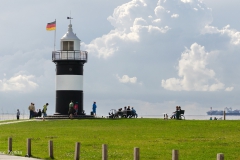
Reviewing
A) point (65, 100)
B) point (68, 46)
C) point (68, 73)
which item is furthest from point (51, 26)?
point (65, 100)

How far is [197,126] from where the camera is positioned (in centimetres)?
5103

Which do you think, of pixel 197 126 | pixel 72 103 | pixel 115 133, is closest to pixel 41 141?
pixel 115 133

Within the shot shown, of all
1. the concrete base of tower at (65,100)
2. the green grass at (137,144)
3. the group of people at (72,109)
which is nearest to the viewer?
the green grass at (137,144)

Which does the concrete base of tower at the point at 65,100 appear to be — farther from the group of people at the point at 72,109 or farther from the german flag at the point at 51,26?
the german flag at the point at 51,26

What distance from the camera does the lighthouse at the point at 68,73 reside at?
227 feet

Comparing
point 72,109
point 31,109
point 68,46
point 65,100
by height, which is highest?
point 68,46

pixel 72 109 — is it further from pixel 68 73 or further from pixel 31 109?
pixel 31 109

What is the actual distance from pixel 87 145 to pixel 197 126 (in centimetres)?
1900

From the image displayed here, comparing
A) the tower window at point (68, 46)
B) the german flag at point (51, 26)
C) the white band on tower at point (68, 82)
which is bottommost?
the white band on tower at point (68, 82)

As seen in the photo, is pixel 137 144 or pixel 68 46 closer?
pixel 137 144

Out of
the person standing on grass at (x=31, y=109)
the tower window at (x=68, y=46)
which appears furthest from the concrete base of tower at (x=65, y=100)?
the person standing on grass at (x=31, y=109)

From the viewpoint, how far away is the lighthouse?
227 ft

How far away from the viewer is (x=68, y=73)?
69562mm

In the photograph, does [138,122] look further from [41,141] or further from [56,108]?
[41,141]
